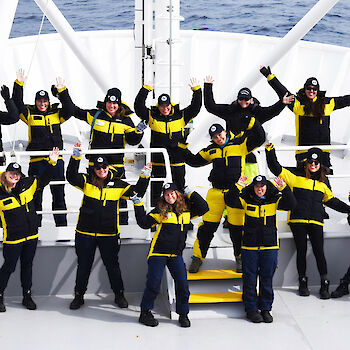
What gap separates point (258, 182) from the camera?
261 inches

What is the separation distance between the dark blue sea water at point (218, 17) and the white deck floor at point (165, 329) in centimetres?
2436

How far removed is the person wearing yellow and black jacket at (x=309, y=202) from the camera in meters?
7.13

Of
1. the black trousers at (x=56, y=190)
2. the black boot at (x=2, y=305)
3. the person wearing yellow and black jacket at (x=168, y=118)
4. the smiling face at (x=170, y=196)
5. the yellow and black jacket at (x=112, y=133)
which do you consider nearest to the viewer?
the smiling face at (x=170, y=196)

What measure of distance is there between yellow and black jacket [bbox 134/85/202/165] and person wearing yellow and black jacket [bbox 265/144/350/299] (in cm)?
107

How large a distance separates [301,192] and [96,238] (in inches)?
80.8

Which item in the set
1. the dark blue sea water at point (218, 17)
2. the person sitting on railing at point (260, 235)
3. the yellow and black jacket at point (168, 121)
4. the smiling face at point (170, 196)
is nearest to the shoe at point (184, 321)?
the person sitting on railing at point (260, 235)

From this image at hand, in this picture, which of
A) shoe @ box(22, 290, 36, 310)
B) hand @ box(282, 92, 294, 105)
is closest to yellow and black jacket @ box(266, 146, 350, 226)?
hand @ box(282, 92, 294, 105)

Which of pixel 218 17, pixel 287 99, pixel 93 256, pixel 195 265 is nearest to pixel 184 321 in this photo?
pixel 195 265

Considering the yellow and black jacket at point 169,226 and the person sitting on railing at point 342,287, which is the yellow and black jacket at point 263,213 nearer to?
the yellow and black jacket at point 169,226

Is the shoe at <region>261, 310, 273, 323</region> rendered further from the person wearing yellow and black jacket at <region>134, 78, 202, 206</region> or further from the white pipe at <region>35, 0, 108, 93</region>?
the white pipe at <region>35, 0, 108, 93</region>

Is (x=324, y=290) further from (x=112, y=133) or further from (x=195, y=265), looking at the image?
(x=112, y=133)

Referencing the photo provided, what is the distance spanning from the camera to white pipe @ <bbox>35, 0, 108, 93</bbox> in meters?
8.24

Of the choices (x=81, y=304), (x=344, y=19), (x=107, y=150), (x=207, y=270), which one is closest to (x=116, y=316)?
(x=81, y=304)

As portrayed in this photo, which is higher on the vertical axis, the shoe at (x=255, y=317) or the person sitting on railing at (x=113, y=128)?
the person sitting on railing at (x=113, y=128)
